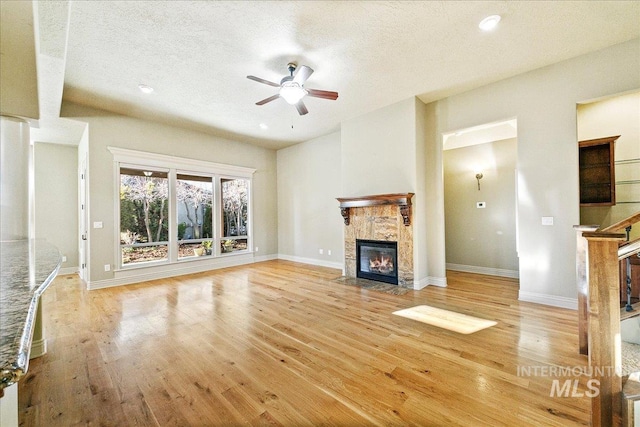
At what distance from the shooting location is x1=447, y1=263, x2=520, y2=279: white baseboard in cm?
485

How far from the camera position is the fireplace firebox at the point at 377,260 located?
15.2ft

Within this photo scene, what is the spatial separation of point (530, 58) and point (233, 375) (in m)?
4.91

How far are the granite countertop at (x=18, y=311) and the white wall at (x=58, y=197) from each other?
5903mm

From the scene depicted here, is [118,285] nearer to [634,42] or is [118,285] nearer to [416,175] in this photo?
[416,175]

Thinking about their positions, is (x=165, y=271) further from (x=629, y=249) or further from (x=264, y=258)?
(x=629, y=249)

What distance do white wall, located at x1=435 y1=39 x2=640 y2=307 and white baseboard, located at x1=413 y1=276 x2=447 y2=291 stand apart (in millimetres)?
1075

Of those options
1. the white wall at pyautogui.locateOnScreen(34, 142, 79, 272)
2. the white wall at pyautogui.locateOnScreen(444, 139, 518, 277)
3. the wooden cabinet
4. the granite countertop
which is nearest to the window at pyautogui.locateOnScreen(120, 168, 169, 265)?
the white wall at pyautogui.locateOnScreen(34, 142, 79, 272)

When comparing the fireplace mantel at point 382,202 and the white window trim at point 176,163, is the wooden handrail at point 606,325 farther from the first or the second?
the white window trim at point 176,163

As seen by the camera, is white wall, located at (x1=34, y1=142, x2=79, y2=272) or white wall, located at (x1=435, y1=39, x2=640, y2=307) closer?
white wall, located at (x1=435, y1=39, x2=640, y2=307)

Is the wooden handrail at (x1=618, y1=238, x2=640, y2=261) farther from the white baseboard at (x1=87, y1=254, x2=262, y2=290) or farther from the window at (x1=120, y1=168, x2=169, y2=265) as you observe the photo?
the window at (x1=120, y1=168, x2=169, y2=265)

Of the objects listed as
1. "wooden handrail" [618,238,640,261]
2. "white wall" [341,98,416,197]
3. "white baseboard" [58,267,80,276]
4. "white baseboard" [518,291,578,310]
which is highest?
"white wall" [341,98,416,197]

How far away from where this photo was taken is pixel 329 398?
1.79 meters

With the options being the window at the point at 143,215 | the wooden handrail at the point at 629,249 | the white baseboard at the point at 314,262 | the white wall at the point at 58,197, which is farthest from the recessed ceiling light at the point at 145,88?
the wooden handrail at the point at 629,249

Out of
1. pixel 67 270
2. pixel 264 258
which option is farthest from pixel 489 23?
pixel 67 270
